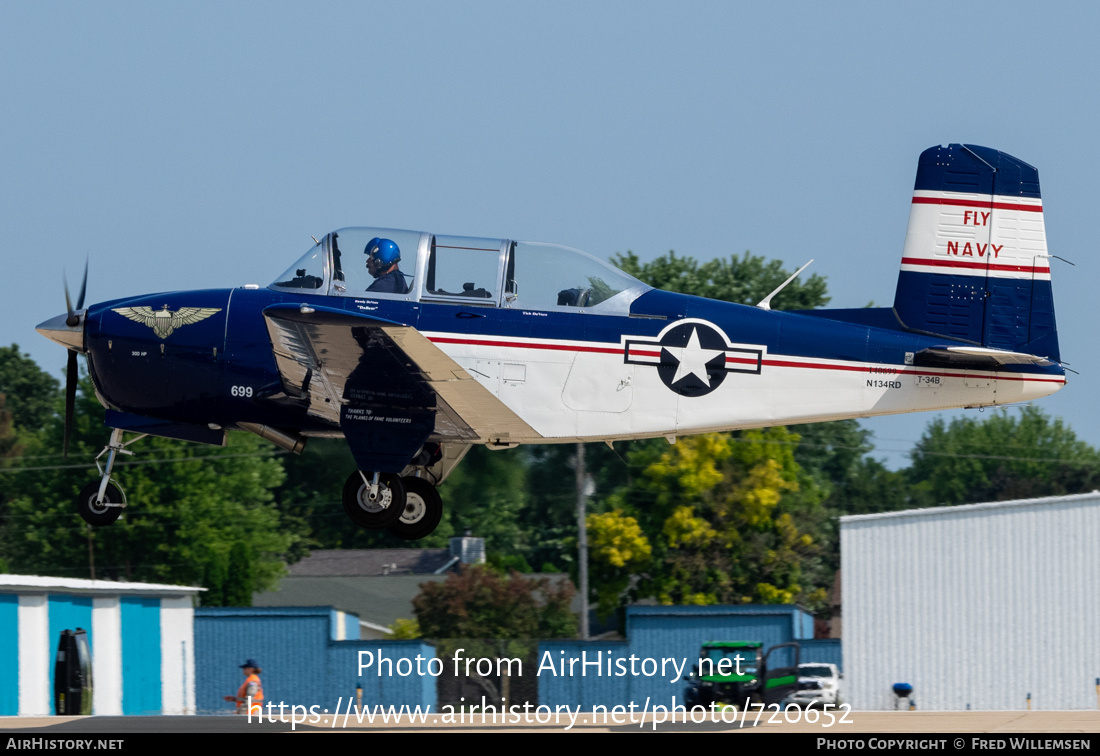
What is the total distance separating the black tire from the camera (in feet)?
42.7

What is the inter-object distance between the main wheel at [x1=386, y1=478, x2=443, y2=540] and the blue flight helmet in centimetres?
213

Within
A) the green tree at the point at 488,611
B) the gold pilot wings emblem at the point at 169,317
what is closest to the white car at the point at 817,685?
the green tree at the point at 488,611

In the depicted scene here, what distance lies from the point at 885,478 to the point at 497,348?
167ft

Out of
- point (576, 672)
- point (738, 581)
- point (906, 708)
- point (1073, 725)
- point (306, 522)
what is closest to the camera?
point (1073, 725)

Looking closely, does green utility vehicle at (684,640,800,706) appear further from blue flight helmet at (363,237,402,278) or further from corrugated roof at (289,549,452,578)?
corrugated roof at (289,549,452,578)

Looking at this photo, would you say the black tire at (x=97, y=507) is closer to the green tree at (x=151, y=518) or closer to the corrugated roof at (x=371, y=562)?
the green tree at (x=151, y=518)

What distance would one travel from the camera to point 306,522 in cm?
5784

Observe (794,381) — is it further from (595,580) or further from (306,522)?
(306,522)

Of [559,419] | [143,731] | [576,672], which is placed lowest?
[576,672]

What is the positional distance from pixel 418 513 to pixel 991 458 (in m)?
62.6

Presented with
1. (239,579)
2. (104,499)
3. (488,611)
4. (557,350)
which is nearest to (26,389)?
(239,579)

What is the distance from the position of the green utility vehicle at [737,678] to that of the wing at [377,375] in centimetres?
999

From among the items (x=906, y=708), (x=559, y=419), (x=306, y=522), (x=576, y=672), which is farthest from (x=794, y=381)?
(x=306, y=522)

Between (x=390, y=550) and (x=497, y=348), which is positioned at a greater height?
(x=497, y=348)
